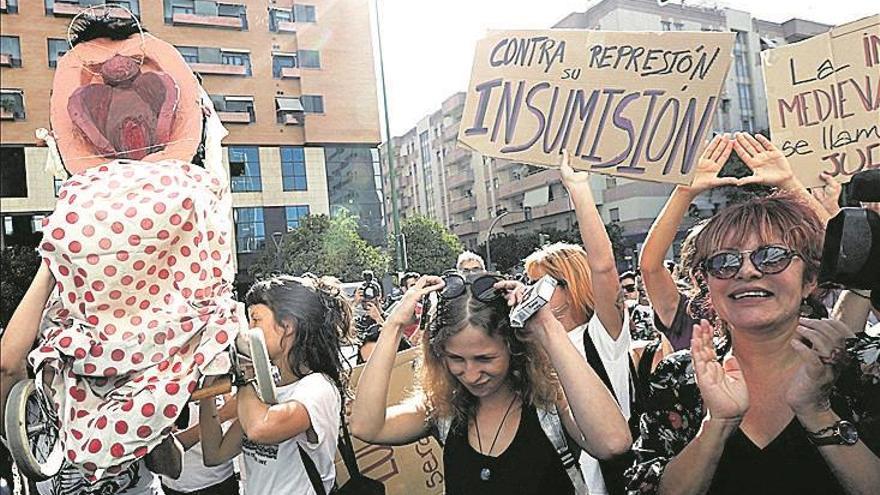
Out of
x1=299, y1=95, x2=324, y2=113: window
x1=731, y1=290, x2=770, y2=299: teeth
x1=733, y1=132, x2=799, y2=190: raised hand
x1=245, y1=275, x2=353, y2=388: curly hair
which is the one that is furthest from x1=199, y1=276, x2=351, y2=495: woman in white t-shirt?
x1=733, y1=132, x2=799, y2=190: raised hand

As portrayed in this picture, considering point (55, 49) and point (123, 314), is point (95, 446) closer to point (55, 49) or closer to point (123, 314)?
point (123, 314)

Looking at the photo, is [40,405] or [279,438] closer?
[40,405]

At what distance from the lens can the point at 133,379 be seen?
1389mm

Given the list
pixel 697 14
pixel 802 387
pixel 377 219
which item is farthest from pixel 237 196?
pixel 697 14

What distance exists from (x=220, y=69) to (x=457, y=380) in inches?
43.4

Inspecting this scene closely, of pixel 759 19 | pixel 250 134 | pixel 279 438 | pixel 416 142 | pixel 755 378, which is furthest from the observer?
pixel 759 19

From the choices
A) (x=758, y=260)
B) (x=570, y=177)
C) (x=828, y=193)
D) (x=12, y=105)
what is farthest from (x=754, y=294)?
(x=12, y=105)

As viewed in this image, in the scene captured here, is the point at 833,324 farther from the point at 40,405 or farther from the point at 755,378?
the point at 40,405

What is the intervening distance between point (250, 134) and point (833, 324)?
1597 millimetres

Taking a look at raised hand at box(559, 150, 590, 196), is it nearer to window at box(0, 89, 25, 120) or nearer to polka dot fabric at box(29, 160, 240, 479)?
polka dot fabric at box(29, 160, 240, 479)

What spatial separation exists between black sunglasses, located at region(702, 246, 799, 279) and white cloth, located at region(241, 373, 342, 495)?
1.00m

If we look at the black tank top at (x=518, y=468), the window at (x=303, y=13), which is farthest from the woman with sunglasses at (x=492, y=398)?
the window at (x=303, y=13)

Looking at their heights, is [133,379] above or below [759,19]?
below

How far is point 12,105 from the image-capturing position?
173cm
